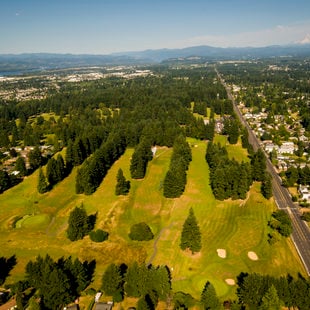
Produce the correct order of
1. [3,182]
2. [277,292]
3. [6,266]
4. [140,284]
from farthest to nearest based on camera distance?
[3,182]
[6,266]
[140,284]
[277,292]

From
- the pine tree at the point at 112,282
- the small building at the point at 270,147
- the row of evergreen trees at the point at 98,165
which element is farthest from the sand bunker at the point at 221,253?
the small building at the point at 270,147

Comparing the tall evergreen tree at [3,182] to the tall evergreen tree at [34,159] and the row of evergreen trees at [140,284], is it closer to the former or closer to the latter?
the tall evergreen tree at [34,159]

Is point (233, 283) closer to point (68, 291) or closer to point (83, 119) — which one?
point (68, 291)

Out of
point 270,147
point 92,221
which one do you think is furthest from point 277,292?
point 270,147

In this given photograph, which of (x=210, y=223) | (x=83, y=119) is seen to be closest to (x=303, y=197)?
(x=210, y=223)

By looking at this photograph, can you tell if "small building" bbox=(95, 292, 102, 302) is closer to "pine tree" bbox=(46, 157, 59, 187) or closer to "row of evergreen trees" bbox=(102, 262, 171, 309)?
"row of evergreen trees" bbox=(102, 262, 171, 309)

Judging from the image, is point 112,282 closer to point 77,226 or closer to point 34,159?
point 77,226
